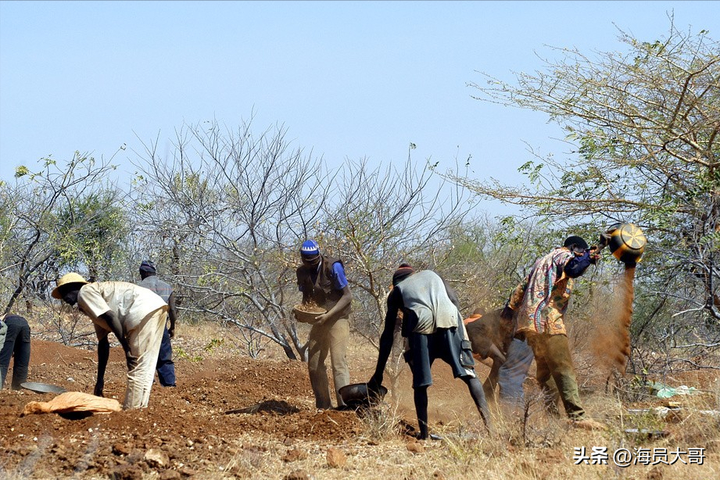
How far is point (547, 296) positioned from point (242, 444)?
2490 mm

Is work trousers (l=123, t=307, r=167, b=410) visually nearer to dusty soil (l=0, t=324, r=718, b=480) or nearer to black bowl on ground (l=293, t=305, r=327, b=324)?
dusty soil (l=0, t=324, r=718, b=480)

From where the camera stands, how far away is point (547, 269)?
687 centimetres

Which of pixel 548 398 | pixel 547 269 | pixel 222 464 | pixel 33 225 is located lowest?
pixel 222 464

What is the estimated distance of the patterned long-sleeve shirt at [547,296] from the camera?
6.82 m

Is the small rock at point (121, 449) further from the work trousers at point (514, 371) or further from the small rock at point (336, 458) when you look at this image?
the work trousers at point (514, 371)

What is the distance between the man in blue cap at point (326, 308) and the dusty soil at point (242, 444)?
1.51 feet

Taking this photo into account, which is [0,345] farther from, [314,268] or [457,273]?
[457,273]

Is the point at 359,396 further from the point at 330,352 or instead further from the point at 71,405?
the point at 71,405

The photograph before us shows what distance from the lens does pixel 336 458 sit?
586 cm

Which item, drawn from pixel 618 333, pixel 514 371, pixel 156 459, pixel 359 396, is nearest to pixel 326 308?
pixel 359 396

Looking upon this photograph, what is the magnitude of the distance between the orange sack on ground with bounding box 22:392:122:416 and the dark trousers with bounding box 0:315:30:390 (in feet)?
8.34

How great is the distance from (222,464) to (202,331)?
43.0 ft

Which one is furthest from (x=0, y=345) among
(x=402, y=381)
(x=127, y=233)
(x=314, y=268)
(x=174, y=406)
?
(x=127, y=233)

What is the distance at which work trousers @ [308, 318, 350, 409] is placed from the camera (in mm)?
8109
